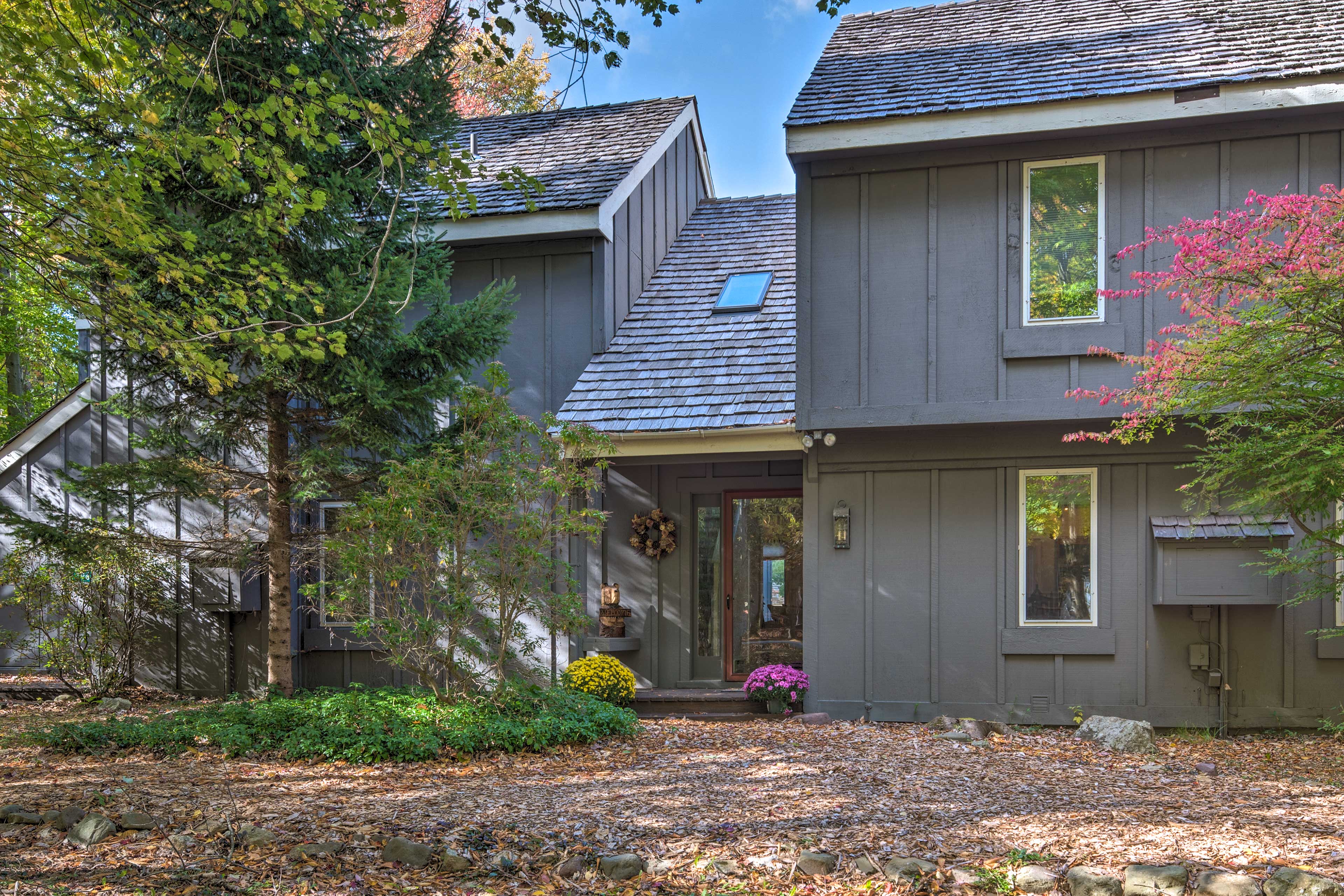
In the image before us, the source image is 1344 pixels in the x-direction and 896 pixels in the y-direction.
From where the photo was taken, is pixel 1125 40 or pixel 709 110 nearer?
pixel 1125 40

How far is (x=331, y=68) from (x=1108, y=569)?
800 cm

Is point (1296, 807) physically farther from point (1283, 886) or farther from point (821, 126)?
point (821, 126)

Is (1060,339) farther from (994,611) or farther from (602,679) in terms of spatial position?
(602,679)

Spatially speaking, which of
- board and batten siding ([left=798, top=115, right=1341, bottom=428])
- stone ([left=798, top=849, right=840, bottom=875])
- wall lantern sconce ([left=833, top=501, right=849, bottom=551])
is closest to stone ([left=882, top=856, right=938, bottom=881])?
stone ([left=798, top=849, right=840, bottom=875])

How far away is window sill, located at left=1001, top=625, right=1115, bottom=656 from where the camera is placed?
877cm

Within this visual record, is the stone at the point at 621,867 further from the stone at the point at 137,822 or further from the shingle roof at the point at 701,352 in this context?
the shingle roof at the point at 701,352

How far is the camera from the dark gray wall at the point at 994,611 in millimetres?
8586

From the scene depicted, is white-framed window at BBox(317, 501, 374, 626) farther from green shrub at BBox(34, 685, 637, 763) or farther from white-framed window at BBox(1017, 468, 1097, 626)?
white-framed window at BBox(1017, 468, 1097, 626)

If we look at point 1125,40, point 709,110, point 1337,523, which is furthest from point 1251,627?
point 709,110

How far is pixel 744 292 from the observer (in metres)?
12.0

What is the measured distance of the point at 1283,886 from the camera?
4133 millimetres

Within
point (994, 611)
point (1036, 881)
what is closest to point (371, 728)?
point (1036, 881)

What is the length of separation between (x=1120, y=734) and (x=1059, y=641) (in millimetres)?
1080

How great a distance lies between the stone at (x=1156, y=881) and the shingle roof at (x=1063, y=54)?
6.58m
